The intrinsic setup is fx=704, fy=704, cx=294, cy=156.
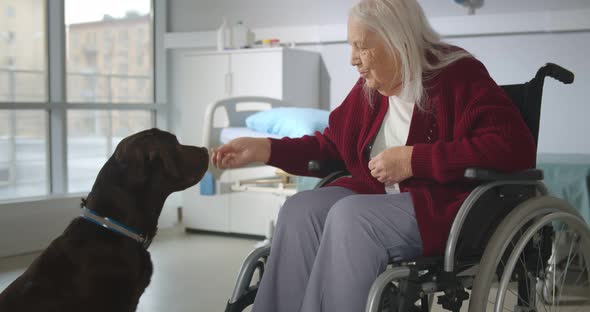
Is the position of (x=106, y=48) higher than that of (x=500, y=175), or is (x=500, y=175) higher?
(x=106, y=48)

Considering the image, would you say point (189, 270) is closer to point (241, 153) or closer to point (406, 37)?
point (241, 153)

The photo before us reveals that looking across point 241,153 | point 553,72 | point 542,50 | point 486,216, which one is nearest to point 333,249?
point 486,216

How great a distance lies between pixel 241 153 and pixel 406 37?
520mm

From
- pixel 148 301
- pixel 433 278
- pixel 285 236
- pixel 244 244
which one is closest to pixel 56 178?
pixel 244 244

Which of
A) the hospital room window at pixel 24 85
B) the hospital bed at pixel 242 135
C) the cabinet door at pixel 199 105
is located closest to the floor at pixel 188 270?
the cabinet door at pixel 199 105

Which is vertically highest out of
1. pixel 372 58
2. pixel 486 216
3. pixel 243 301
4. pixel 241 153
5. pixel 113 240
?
pixel 372 58

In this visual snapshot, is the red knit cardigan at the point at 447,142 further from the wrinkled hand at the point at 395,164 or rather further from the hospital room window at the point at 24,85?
the hospital room window at the point at 24,85

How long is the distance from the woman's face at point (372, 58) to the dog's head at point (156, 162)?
0.51 meters

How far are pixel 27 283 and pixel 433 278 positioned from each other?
3.00 feet

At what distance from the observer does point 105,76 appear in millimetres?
4750

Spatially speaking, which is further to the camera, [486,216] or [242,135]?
[242,135]

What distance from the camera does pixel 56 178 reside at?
4258mm

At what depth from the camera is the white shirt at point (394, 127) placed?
175cm

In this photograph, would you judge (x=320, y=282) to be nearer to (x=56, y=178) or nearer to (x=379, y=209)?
(x=379, y=209)
